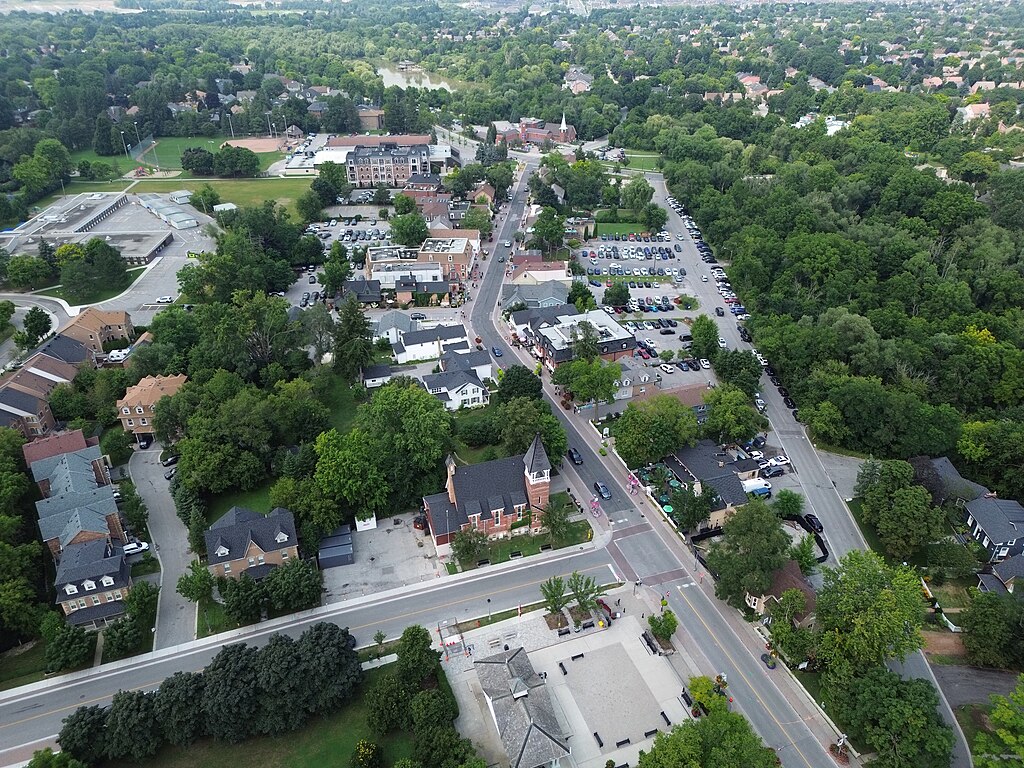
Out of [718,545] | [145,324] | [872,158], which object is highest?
[872,158]

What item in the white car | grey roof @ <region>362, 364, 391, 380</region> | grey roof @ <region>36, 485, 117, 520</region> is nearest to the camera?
grey roof @ <region>36, 485, 117, 520</region>

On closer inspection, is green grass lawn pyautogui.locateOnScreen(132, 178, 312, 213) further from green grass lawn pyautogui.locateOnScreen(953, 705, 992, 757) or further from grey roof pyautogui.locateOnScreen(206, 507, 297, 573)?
green grass lawn pyautogui.locateOnScreen(953, 705, 992, 757)

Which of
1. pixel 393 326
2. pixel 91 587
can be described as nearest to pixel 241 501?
pixel 91 587

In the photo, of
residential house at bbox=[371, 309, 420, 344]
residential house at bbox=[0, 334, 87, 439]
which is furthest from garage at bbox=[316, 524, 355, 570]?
residential house at bbox=[0, 334, 87, 439]

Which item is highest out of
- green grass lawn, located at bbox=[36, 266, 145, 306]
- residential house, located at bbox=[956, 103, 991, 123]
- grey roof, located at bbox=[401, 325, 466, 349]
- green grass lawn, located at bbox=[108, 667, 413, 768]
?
residential house, located at bbox=[956, 103, 991, 123]

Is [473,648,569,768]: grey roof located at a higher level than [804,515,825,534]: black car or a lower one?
higher

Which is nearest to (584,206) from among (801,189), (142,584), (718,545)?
(801,189)

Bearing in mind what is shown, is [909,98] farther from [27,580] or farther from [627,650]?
[27,580]
